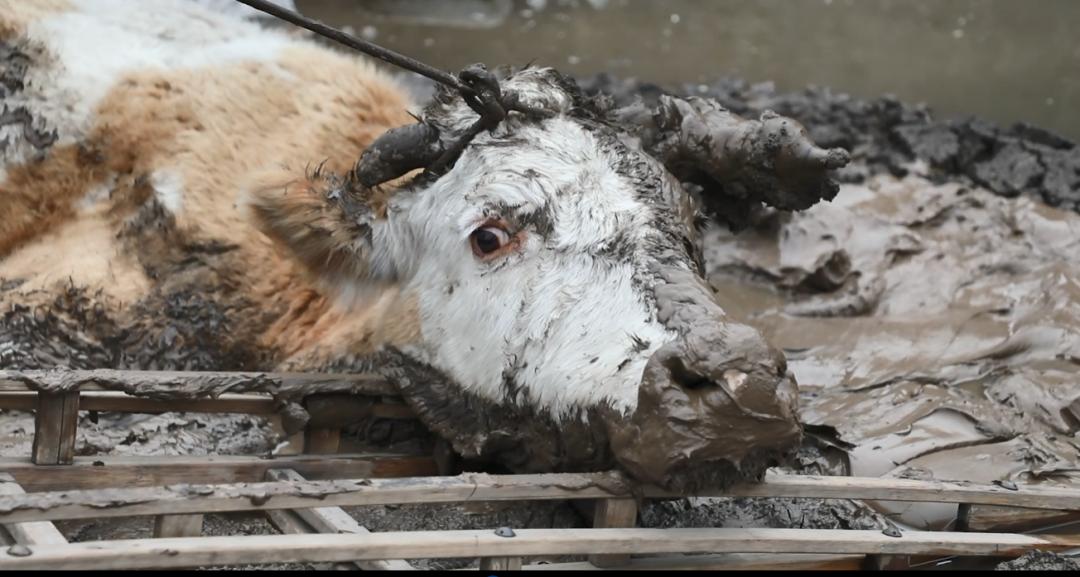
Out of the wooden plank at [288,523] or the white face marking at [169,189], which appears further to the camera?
the white face marking at [169,189]

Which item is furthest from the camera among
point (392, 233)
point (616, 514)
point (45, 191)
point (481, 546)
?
point (45, 191)

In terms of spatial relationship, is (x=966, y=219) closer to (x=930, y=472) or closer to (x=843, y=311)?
(x=843, y=311)

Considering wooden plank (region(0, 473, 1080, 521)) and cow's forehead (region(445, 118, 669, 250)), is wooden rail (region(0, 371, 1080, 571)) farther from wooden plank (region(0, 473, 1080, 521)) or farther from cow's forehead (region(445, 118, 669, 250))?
cow's forehead (region(445, 118, 669, 250))

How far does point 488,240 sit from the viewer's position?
15.4ft

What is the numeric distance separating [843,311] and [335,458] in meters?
3.01

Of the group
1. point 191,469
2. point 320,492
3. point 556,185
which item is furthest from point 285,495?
point 556,185

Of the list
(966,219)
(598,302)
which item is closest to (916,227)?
(966,219)

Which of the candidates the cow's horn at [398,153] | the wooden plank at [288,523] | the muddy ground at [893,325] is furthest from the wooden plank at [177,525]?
the cow's horn at [398,153]

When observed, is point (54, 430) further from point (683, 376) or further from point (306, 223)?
point (683, 376)

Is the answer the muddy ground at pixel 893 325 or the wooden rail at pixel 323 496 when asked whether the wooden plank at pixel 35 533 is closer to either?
the wooden rail at pixel 323 496

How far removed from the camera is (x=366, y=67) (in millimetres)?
6168

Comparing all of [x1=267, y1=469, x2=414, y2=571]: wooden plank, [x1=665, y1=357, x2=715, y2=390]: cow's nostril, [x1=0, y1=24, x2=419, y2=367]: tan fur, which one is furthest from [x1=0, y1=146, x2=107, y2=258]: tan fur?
[x1=665, y1=357, x2=715, y2=390]: cow's nostril

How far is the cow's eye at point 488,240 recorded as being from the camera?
184 inches

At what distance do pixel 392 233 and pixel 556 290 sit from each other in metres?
0.92
